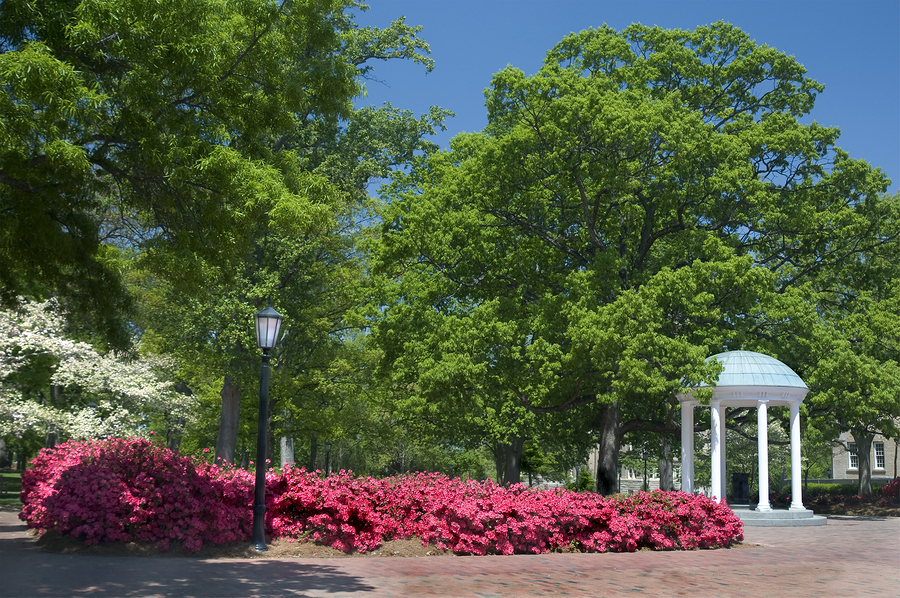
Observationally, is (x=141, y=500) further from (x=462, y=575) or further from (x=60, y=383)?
(x=60, y=383)

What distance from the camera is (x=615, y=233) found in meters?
27.7

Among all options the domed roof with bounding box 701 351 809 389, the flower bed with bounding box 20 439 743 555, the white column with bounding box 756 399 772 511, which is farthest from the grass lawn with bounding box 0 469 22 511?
the white column with bounding box 756 399 772 511

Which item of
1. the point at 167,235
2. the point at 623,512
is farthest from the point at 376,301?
the point at 167,235

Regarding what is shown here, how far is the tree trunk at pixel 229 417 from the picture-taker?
30516mm

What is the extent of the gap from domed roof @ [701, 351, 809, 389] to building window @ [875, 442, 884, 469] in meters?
44.6

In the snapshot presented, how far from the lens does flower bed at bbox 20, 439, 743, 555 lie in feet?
42.3

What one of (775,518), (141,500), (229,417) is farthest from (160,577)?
(229,417)

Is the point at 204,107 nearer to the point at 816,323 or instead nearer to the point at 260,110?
the point at 260,110

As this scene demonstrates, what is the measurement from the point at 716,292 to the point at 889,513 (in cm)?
1415

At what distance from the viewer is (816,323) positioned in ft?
86.9

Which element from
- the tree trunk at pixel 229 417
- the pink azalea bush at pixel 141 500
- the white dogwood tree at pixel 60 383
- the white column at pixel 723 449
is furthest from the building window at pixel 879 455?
the pink azalea bush at pixel 141 500

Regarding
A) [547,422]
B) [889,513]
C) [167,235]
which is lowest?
[889,513]

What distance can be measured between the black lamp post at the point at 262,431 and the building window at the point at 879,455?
59.0 meters

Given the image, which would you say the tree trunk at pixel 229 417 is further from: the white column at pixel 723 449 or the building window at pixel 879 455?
the building window at pixel 879 455
